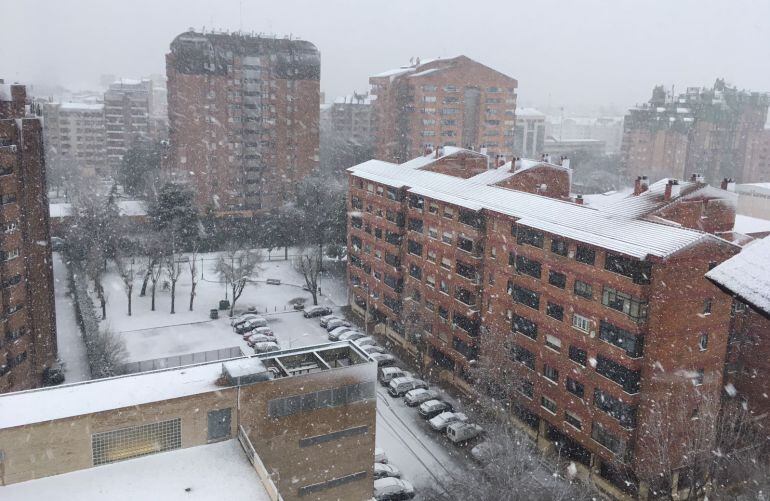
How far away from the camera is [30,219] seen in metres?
27.8

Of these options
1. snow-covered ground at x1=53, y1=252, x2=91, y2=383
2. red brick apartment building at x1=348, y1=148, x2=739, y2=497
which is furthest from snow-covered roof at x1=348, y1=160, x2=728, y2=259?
snow-covered ground at x1=53, y1=252, x2=91, y2=383

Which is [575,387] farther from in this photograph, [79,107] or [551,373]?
[79,107]

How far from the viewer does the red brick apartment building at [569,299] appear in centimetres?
2136

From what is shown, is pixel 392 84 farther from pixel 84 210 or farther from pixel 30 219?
pixel 30 219

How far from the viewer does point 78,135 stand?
89.0 metres

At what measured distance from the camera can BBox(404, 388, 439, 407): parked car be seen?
2884cm

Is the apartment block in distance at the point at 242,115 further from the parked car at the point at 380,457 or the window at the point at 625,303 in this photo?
the window at the point at 625,303

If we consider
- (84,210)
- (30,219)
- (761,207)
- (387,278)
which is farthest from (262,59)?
(761,207)

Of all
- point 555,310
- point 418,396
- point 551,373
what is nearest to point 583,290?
point 555,310

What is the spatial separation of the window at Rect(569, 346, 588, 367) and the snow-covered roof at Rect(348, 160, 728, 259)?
4.05 m

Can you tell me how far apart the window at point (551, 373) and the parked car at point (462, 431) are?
3621mm

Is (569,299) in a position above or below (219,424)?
above

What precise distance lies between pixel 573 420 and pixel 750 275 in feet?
67.1

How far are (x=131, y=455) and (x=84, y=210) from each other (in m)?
36.6
